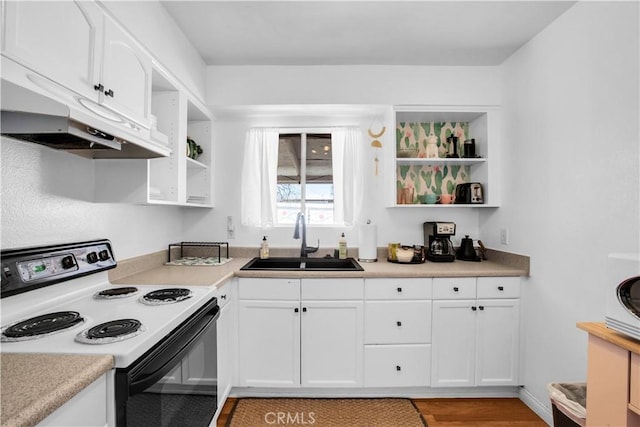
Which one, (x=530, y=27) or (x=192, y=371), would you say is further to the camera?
(x=530, y=27)

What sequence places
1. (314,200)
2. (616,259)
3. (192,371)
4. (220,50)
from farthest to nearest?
1. (314,200)
2. (220,50)
3. (192,371)
4. (616,259)

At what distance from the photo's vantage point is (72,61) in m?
1.11

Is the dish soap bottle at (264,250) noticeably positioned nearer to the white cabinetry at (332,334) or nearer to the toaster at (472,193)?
the white cabinetry at (332,334)

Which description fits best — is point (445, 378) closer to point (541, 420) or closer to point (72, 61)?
point (541, 420)

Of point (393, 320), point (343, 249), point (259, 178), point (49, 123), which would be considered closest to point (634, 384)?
point (393, 320)

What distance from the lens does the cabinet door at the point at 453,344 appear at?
2146mm

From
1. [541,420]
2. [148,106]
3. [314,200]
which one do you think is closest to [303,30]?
[148,106]

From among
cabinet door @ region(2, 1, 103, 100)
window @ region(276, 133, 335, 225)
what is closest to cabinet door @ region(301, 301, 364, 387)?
window @ region(276, 133, 335, 225)

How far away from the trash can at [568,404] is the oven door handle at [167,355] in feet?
5.52

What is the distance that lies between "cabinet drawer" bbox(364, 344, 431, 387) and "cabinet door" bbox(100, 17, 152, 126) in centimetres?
200

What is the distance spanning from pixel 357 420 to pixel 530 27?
2773 mm

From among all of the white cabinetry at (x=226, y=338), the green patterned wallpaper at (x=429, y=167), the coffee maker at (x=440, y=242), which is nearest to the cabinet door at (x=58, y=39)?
the white cabinetry at (x=226, y=338)

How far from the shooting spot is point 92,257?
5.14 feet

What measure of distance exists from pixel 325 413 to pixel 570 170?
2.14 metres
